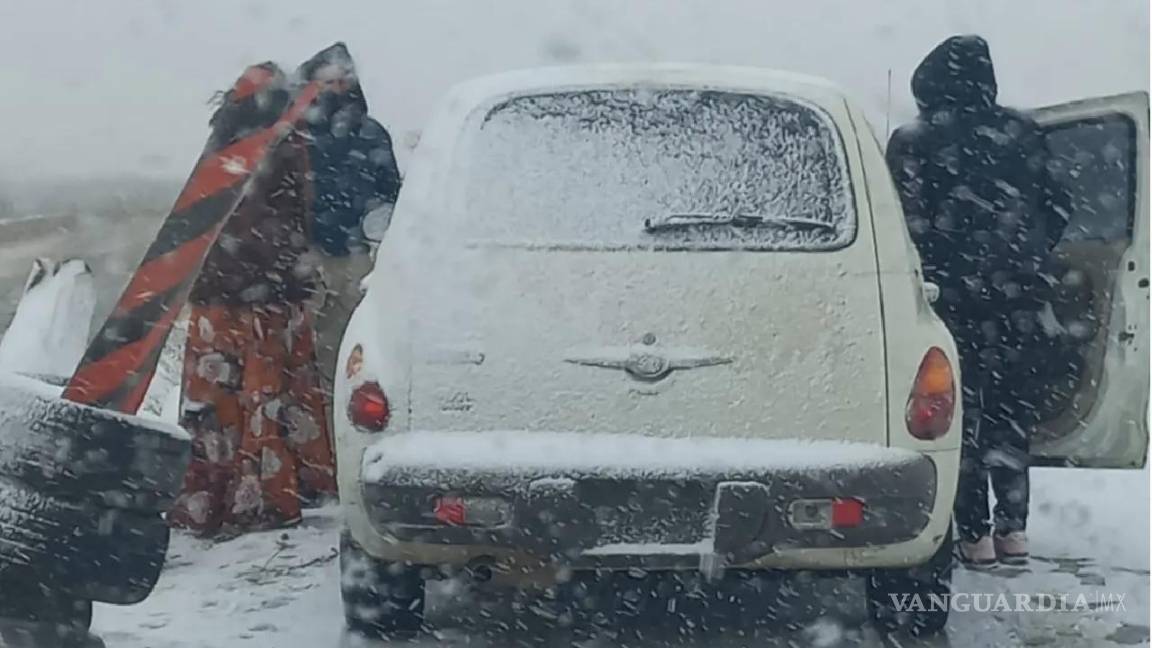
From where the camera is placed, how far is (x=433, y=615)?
18.1 feet

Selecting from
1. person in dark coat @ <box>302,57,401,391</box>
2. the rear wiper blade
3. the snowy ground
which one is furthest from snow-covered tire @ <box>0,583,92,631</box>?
person in dark coat @ <box>302,57,401,391</box>

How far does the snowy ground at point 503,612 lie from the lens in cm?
521

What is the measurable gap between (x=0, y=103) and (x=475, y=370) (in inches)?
140

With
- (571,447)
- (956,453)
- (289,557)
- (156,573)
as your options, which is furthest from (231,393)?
(956,453)

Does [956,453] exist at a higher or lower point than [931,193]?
lower

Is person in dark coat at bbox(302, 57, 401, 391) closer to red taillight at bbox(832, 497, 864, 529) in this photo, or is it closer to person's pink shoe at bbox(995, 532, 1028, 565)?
person's pink shoe at bbox(995, 532, 1028, 565)

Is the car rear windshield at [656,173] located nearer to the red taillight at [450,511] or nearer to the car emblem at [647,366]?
the car emblem at [647,366]

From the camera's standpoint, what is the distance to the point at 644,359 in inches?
181

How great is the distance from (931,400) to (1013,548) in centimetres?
186

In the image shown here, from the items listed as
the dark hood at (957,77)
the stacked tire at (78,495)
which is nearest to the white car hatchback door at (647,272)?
the stacked tire at (78,495)

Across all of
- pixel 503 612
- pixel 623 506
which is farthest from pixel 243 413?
pixel 623 506

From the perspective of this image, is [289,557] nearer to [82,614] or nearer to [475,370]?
[82,614]

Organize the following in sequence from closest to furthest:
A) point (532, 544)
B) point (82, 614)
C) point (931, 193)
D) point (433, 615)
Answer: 1. point (532, 544)
2. point (82, 614)
3. point (433, 615)
4. point (931, 193)

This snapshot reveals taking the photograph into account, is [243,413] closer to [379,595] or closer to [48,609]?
[379,595]
